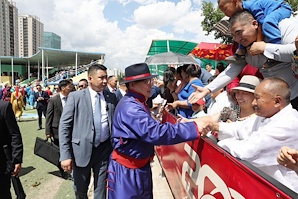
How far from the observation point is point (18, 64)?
47.5 m

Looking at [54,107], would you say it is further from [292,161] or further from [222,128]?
[292,161]

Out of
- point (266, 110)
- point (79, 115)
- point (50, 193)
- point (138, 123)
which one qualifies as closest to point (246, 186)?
point (266, 110)

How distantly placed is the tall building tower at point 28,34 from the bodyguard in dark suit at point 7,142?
119 metres

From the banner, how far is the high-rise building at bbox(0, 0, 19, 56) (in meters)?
94.7

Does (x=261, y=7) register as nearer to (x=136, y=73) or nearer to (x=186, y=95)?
(x=136, y=73)

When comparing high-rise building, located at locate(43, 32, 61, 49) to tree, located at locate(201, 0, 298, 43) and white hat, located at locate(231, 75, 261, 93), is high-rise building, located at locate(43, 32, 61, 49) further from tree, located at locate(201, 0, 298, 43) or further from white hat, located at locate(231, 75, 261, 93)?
white hat, located at locate(231, 75, 261, 93)

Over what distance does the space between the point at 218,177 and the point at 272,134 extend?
50 cm

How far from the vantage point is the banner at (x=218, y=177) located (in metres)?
1.13

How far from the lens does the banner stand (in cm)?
113

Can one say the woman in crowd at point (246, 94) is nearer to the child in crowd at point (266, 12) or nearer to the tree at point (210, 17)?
the child in crowd at point (266, 12)

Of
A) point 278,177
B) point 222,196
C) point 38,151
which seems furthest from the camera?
point 38,151

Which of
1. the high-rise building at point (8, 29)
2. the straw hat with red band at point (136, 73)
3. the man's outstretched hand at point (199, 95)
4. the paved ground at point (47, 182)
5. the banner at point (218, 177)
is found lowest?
the paved ground at point (47, 182)

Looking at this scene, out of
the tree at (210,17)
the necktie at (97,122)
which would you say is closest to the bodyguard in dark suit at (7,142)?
the necktie at (97,122)

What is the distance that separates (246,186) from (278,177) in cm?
32
